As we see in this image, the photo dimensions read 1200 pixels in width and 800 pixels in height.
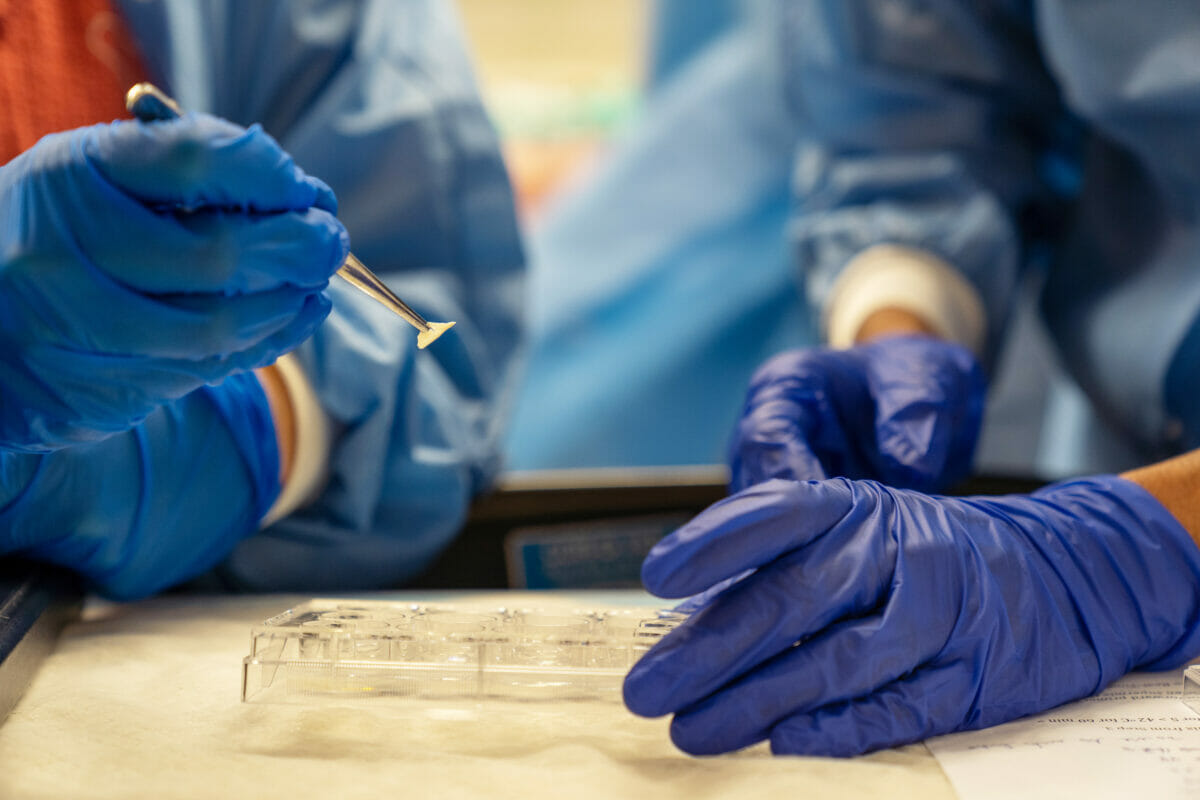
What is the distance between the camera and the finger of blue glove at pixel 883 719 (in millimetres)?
472

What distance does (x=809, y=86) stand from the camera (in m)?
1.23

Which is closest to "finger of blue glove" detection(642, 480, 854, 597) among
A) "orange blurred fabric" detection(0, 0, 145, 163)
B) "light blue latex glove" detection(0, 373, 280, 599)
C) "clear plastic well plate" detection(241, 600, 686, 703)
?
"clear plastic well plate" detection(241, 600, 686, 703)

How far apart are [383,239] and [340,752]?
22.0 inches

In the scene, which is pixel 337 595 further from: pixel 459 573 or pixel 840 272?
pixel 840 272

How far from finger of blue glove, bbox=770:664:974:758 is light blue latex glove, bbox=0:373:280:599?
0.43 m

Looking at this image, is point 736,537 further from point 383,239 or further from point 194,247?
point 383,239

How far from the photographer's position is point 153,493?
0.63 metres

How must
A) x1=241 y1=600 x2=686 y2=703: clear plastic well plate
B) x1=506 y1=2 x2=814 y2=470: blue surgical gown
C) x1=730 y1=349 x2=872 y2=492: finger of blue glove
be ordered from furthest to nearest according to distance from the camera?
1. x1=506 y1=2 x2=814 y2=470: blue surgical gown
2. x1=730 y1=349 x2=872 y2=492: finger of blue glove
3. x1=241 y1=600 x2=686 y2=703: clear plastic well plate

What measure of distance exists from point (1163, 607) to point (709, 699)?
302 mm

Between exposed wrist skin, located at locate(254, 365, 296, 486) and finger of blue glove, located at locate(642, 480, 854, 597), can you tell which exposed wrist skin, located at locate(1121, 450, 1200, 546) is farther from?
exposed wrist skin, located at locate(254, 365, 296, 486)

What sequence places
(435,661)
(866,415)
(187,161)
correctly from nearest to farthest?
(187,161) < (435,661) < (866,415)

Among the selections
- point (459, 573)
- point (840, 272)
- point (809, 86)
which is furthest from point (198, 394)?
point (809, 86)

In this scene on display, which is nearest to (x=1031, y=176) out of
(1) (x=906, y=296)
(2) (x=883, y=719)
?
(1) (x=906, y=296)

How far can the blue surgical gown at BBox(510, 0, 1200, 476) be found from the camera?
35.6 inches
